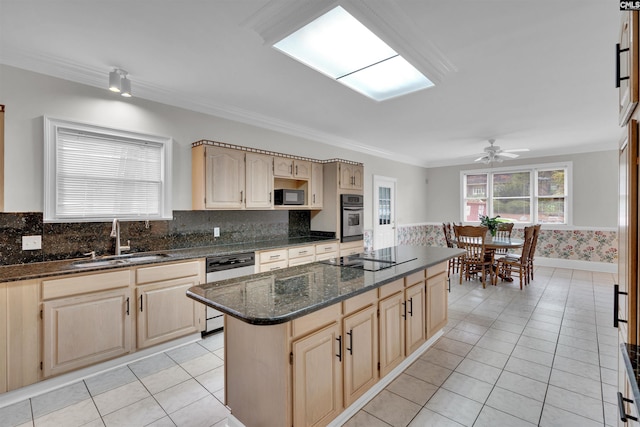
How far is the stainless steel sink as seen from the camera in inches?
101

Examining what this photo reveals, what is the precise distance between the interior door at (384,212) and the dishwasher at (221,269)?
360 centimetres

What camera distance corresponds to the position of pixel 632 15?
3.60 feet

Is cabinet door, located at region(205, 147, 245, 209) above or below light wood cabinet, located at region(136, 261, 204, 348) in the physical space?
above

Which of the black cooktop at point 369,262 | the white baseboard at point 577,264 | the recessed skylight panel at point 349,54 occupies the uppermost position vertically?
the recessed skylight panel at point 349,54

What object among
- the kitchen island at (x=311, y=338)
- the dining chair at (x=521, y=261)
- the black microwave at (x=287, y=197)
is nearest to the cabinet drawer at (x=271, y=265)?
the black microwave at (x=287, y=197)

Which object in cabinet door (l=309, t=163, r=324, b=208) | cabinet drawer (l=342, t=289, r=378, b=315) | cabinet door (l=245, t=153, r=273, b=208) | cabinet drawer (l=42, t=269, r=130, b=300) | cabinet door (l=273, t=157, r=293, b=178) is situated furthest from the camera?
cabinet door (l=309, t=163, r=324, b=208)

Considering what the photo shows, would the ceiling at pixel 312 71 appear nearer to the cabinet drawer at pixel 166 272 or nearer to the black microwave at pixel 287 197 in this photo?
the black microwave at pixel 287 197

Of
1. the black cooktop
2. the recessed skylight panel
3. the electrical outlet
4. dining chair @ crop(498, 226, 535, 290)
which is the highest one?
the recessed skylight panel

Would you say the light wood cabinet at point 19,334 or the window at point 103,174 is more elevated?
the window at point 103,174

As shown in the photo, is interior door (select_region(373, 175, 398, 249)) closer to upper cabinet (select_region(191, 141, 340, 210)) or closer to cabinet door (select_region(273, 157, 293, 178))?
upper cabinet (select_region(191, 141, 340, 210))

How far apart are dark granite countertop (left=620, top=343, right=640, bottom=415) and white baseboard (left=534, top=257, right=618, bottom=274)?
6.63m

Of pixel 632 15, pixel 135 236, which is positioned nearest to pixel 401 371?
pixel 632 15

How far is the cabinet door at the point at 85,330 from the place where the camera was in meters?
2.27

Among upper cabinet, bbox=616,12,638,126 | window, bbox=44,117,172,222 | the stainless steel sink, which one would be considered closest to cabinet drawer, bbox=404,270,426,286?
upper cabinet, bbox=616,12,638,126
